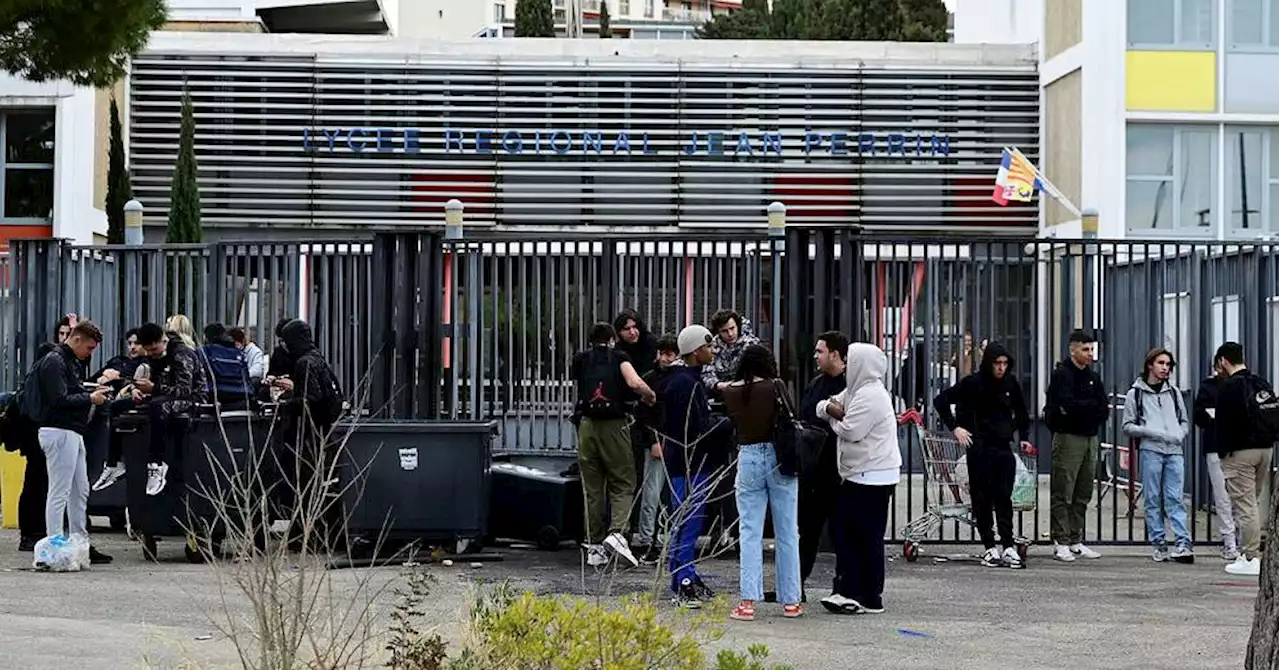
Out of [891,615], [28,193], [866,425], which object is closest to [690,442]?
[866,425]

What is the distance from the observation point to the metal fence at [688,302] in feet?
50.5

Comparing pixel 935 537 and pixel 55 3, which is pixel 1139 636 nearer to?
pixel 935 537

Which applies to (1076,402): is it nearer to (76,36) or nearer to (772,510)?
(772,510)

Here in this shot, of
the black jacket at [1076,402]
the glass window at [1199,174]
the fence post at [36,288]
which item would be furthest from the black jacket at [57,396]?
the glass window at [1199,174]

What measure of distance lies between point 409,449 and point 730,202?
60.4 ft

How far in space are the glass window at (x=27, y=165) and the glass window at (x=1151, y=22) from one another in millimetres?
17223

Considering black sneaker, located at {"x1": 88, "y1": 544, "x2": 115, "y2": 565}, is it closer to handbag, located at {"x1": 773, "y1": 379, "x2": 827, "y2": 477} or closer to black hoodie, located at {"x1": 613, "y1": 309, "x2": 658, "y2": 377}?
black hoodie, located at {"x1": 613, "y1": 309, "x2": 658, "y2": 377}

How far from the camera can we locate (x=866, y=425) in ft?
39.1

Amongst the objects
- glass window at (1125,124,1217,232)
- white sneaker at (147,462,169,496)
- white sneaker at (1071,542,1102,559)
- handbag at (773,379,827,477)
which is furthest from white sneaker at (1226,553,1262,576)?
glass window at (1125,124,1217,232)

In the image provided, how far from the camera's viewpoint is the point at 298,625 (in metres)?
7.94

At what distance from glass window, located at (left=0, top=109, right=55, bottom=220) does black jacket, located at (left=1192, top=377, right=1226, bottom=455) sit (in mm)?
20437

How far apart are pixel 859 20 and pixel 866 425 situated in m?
40.9

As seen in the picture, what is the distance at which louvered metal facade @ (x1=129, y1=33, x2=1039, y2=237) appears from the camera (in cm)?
3184

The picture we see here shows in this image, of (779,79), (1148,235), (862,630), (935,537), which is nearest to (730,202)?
(779,79)
